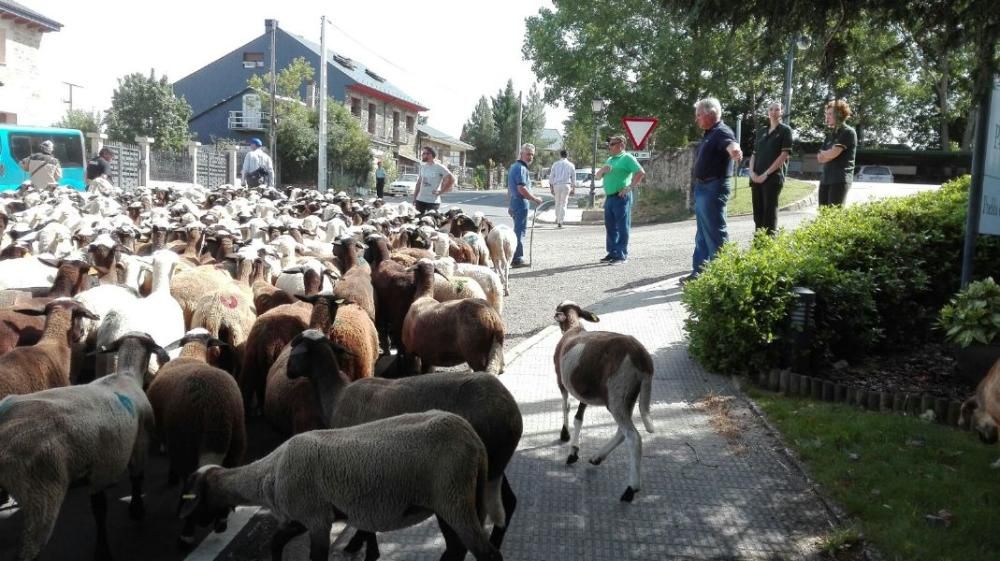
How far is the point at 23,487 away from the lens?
13.6ft

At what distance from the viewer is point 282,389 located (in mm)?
5852

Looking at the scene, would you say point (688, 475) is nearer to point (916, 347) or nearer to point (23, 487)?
point (23, 487)

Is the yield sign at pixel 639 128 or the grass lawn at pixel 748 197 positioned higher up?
the yield sign at pixel 639 128

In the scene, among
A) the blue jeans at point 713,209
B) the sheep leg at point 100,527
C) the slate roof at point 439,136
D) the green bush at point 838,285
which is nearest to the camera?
the sheep leg at point 100,527

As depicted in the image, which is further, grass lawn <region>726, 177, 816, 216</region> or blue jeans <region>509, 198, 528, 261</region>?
grass lawn <region>726, 177, 816, 216</region>

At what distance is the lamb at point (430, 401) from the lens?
4754 millimetres

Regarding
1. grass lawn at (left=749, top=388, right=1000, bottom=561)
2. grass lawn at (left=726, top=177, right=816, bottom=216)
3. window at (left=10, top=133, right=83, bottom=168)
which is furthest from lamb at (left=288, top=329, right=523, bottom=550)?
window at (left=10, top=133, right=83, bottom=168)

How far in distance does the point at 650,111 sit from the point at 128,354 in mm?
33980

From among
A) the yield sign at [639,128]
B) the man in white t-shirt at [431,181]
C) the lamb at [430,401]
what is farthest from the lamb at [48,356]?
the yield sign at [639,128]

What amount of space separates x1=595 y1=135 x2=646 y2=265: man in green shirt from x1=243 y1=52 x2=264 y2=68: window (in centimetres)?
5677

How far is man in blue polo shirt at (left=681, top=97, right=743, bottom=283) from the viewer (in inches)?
451

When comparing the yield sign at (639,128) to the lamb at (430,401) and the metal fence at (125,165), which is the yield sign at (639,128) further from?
the metal fence at (125,165)

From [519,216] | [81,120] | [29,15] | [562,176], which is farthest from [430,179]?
[81,120]

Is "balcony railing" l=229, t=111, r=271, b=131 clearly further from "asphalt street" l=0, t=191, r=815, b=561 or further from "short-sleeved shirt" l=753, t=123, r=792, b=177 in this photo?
"short-sleeved shirt" l=753, t=123, r=792, b=177
